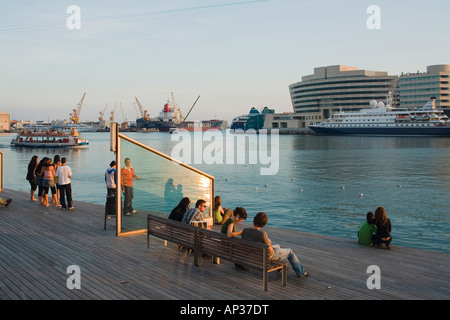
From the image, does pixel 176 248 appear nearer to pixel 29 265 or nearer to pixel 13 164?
pixel 29 265

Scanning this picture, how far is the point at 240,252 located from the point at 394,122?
426 ft

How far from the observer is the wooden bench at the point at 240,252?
6.88m

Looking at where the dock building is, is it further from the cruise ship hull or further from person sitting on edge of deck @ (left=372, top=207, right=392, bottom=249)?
person sitting on edge of deck @ (left=372, top=207, right=392, bottom=249)

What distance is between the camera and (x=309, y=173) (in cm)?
4519

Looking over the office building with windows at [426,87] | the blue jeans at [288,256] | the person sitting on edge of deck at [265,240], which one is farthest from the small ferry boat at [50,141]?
the office building with windows at [426,87]

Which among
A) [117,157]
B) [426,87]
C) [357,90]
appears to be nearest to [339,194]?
[117,157]

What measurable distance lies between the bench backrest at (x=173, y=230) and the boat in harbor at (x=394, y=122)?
127 m

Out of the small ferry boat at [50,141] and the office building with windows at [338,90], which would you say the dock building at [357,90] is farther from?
the small ferry boat at [50,141]

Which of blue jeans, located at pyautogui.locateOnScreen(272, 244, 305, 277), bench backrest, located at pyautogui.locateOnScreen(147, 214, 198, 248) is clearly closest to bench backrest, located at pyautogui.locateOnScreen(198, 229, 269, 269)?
bench backrest, located at pyautogui.locateOnScreen(147, 214, 198, 248)

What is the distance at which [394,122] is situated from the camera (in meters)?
127

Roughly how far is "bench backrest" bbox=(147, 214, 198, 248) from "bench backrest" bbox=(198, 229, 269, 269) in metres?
0.32

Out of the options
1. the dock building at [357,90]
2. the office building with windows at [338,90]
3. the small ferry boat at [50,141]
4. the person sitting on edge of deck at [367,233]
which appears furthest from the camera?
the office building with windows at [338,90]

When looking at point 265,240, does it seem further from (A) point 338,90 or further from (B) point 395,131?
(A) point 338,90
